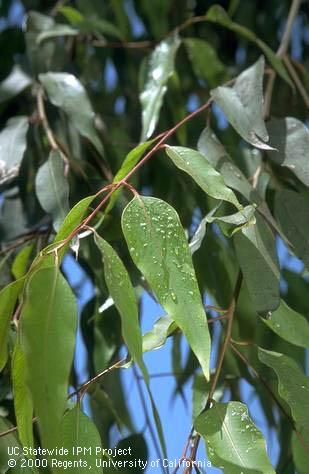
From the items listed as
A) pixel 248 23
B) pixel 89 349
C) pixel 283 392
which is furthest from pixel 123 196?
pixel 248 23

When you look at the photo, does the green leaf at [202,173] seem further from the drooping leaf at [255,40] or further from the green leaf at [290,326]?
the drooping leaf at [255,40]

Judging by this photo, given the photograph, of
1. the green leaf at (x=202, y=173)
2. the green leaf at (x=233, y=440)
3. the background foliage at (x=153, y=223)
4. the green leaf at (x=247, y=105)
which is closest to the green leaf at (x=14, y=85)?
the background foliage at (x=153, y=223)

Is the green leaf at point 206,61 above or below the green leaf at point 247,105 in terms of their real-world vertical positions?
below

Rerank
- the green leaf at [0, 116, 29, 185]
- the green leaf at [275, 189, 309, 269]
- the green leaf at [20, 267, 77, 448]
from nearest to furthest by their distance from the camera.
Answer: the green leaf at [20, 267, 77, 448] < the green leaf at [275, 189, 309, 269] < the green leaf at [0, 116, 29, 185]

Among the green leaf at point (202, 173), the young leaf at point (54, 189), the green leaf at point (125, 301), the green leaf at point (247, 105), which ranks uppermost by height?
the green leaf at point (202, 173)

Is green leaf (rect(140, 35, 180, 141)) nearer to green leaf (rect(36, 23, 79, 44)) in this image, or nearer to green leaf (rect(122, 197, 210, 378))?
green leaf (rect(36, 23, 79, 44))

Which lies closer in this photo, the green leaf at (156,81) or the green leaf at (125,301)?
the green leaf at (125,301)

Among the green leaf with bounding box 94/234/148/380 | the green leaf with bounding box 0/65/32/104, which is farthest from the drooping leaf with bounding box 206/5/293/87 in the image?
the green leaf with bounding box 94/234/148/380

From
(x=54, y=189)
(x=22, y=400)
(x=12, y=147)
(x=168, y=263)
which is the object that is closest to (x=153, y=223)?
→ (x=168, y=263)
